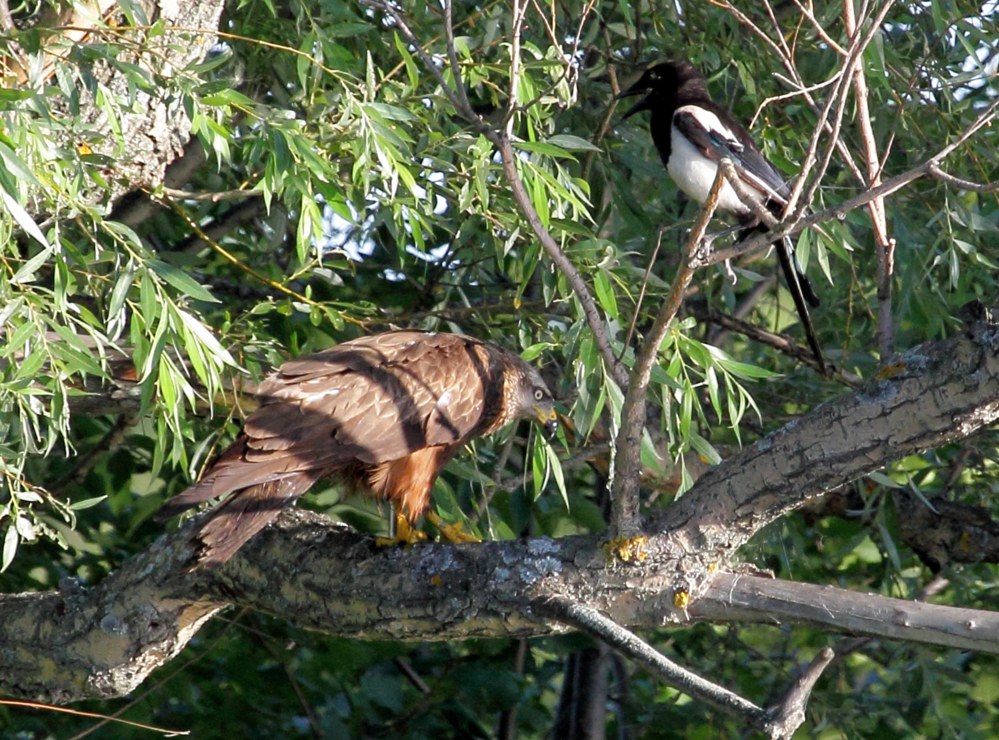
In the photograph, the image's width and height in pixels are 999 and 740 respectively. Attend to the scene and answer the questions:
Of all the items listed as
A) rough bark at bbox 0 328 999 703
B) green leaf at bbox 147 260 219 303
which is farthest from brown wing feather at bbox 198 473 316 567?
green leaf at bbox 147 260 219 303

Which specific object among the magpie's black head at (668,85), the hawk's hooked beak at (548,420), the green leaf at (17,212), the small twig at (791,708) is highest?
the green leaf at (17,212)

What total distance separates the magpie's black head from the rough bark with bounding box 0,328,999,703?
6.72ft

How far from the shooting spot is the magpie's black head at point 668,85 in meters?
4.41

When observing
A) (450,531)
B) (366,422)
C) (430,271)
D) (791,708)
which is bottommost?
(450,531)

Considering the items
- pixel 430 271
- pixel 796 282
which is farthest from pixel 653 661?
pixel 430 271

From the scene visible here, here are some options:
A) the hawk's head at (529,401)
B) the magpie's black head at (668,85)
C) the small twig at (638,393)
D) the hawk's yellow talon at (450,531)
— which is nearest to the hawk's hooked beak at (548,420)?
the hawk's head at (529,401)

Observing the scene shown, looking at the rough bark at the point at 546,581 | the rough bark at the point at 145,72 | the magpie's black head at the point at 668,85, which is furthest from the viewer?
the magpie's black head at the point at 668,85

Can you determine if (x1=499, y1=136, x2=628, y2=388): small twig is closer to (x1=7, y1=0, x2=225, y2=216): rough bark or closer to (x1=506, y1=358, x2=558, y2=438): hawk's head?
(x1=7, y1=0, x2=225, y2=216): rough bark

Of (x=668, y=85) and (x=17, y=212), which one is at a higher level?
(x=17, y=212)

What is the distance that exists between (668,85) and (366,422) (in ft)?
5.79

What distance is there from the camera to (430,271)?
15.5 ft

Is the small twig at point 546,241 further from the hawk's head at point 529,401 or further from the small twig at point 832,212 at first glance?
the hawk's head at point 529,401

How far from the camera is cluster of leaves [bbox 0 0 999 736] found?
283 cm

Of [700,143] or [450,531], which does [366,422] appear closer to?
[450,531]
